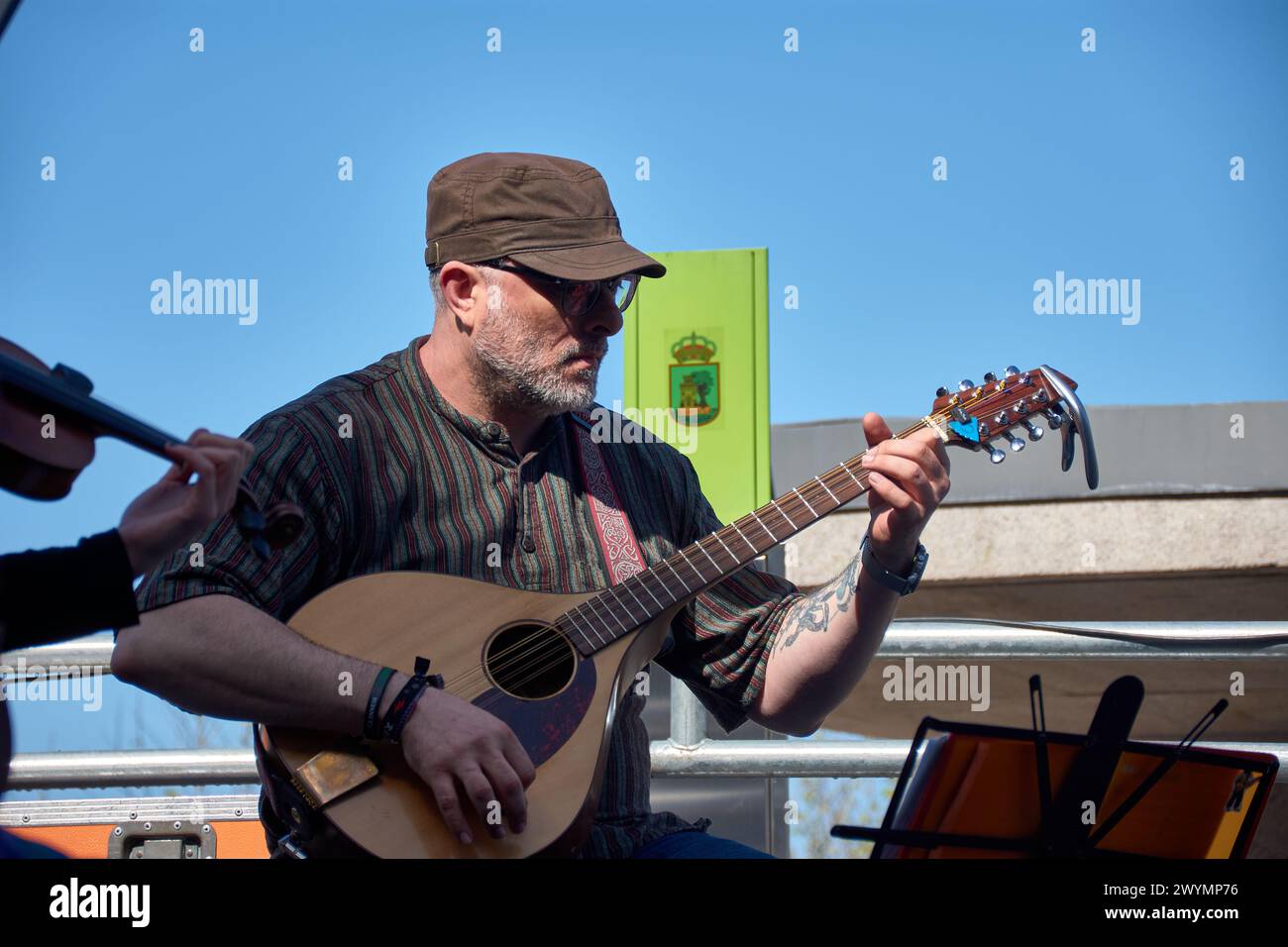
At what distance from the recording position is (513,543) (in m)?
2.57

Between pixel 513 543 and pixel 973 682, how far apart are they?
3.13 m

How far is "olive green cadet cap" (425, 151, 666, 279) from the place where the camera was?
104 inches

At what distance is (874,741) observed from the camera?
3.31m

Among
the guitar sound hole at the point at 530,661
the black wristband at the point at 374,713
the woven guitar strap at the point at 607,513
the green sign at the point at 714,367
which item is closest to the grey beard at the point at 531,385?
the woven guitar strap at the point at 607,513

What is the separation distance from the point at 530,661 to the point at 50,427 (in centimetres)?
96

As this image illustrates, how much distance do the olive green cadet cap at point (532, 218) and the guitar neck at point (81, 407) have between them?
40.5 inches

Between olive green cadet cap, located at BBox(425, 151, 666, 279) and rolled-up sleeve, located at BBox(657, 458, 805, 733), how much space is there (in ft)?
2.29

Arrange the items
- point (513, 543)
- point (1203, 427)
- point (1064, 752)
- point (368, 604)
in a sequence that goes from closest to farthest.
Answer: point (1064, 752) → point (368, 604) → point (513, 543) → point (1203, 427)

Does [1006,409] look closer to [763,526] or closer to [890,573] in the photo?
[890,573]

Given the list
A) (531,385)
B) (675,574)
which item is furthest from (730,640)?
(531,385)

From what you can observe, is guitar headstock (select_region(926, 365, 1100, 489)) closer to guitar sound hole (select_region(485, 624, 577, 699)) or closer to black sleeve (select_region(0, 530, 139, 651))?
guitar sound hole (select_region(485, 624, 577, 699))
